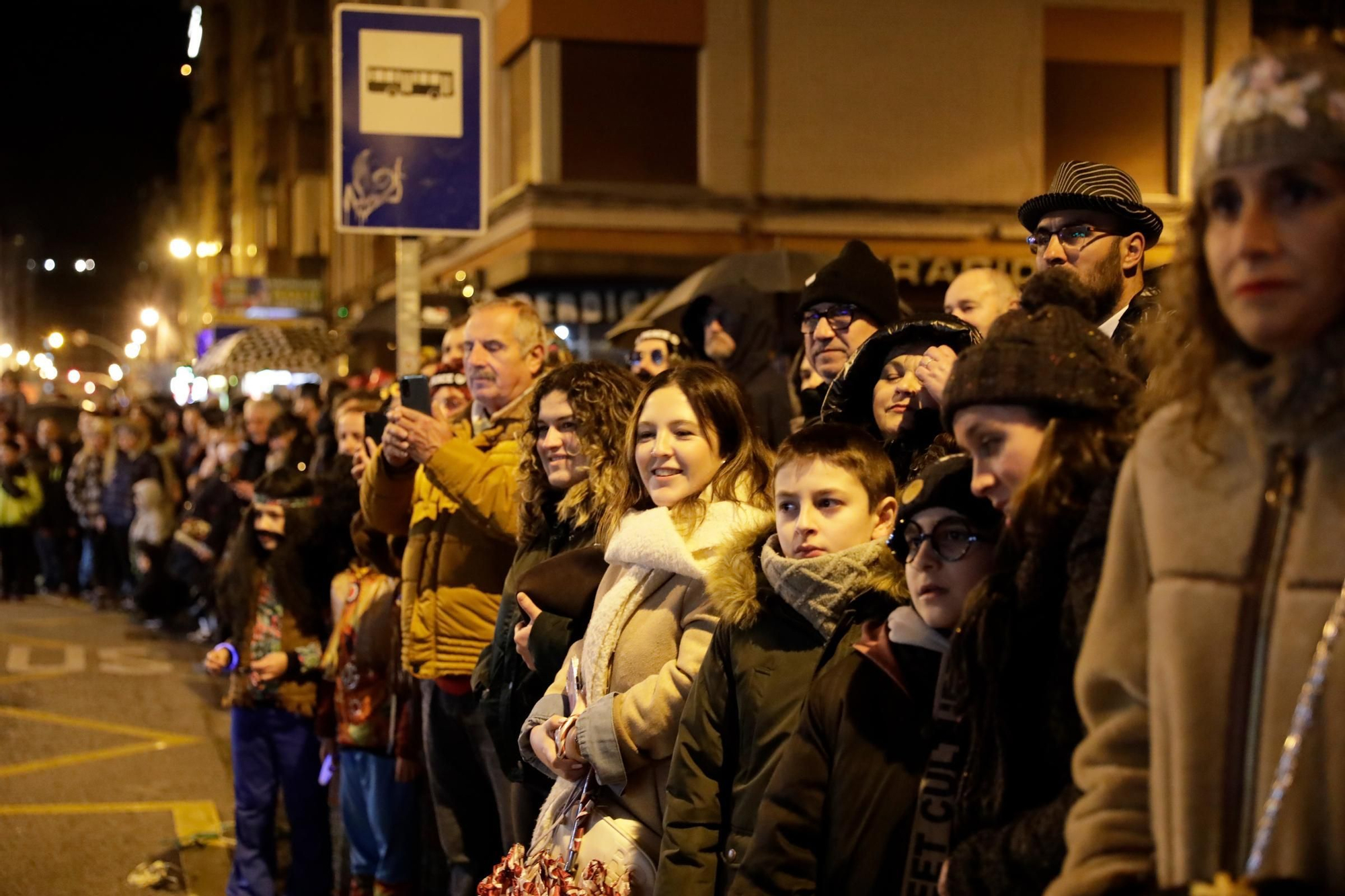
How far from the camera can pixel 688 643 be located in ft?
Answer: 12.6

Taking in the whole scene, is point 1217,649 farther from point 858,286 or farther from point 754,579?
point 858,286

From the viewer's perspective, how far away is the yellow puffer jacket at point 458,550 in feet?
17.6

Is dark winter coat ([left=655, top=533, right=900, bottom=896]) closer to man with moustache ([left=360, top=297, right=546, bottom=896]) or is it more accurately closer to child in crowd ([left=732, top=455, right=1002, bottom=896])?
child in crowd ([left=732, top=455, right=1002, bottom=896])

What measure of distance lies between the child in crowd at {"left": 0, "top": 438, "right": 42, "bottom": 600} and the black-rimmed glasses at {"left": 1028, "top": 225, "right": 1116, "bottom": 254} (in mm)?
16950

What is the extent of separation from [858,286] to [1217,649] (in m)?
3.24

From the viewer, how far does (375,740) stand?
608 centimetres

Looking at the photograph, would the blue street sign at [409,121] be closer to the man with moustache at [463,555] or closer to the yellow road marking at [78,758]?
the man with moustache at [463,555]

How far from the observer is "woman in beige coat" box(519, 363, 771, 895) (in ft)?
12.5

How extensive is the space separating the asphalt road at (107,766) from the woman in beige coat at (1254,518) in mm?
5879

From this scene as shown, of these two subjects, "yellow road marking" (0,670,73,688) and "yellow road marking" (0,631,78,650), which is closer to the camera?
"yellow road marking" (0,670,73,688)

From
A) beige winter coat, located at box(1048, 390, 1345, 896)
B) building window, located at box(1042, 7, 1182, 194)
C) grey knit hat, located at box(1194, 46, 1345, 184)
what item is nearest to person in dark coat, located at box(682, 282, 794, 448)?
beige winter coat, located at box(1048, 390, 1345, 896)

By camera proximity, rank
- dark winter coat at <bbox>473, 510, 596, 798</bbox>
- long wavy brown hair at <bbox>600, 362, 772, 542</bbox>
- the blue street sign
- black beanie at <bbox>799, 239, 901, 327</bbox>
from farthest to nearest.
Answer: the blue street sign < black beanie at <bbox>799, 239, 901, 327</bbox> < dark winter coat at <bbox>473, 510, 596, 798</bbox> < long wavy brown hair at <bbox>600, 362, 772, 542</bbox>

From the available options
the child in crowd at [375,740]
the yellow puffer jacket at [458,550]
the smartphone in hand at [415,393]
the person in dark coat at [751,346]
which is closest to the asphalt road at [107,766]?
the child in crowd at [375,740]

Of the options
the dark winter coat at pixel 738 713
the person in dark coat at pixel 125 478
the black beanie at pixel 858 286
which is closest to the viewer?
the dark winter coat at pixel 738 713
